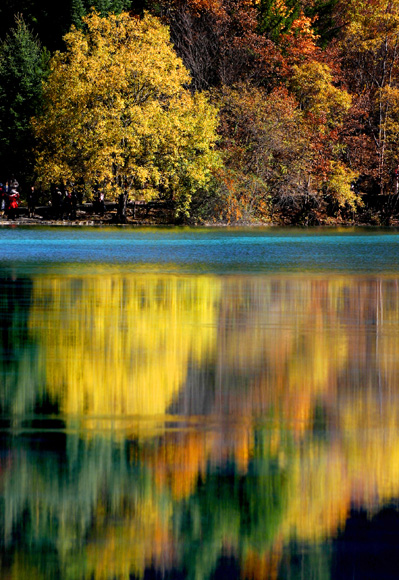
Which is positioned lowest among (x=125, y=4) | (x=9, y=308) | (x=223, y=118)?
(x=9, y=308)

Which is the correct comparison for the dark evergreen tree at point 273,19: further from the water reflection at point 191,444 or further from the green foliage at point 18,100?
the water reflection at point 191,444

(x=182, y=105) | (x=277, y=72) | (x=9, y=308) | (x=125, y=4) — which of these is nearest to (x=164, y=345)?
(x=9, y=308)

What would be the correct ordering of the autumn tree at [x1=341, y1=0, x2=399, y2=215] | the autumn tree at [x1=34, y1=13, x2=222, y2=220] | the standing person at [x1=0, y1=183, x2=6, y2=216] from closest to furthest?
1. the autumn tree at [x1=34, y1=13, x2=222, y2=220]
2. the standing person at [x1=0, y1=183, x2=6, y2=216]
3. the autumn tree at [x1=341, y1=0, x2=399, y2=215]

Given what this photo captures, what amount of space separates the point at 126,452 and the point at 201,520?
1353 mm

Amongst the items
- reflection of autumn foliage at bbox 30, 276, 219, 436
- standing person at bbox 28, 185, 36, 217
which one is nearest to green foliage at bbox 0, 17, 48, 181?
standing person at bbox 28, 185, 36, 217

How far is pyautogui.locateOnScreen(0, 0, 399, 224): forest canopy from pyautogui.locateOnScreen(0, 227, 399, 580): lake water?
1704 inches

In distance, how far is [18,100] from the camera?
6669 centimetres

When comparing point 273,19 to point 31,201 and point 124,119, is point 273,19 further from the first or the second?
point 31,201

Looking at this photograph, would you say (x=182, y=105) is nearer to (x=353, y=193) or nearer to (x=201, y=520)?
(x=353, y=193)

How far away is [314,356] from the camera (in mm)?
10570

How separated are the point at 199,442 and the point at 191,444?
0.24ft

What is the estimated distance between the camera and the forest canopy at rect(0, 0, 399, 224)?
57969 mm

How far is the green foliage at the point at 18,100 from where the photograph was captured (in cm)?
6588

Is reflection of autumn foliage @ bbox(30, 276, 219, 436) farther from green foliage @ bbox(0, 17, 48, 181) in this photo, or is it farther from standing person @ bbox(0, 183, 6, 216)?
standing person @ bbox(0, 183, 6, 216)
